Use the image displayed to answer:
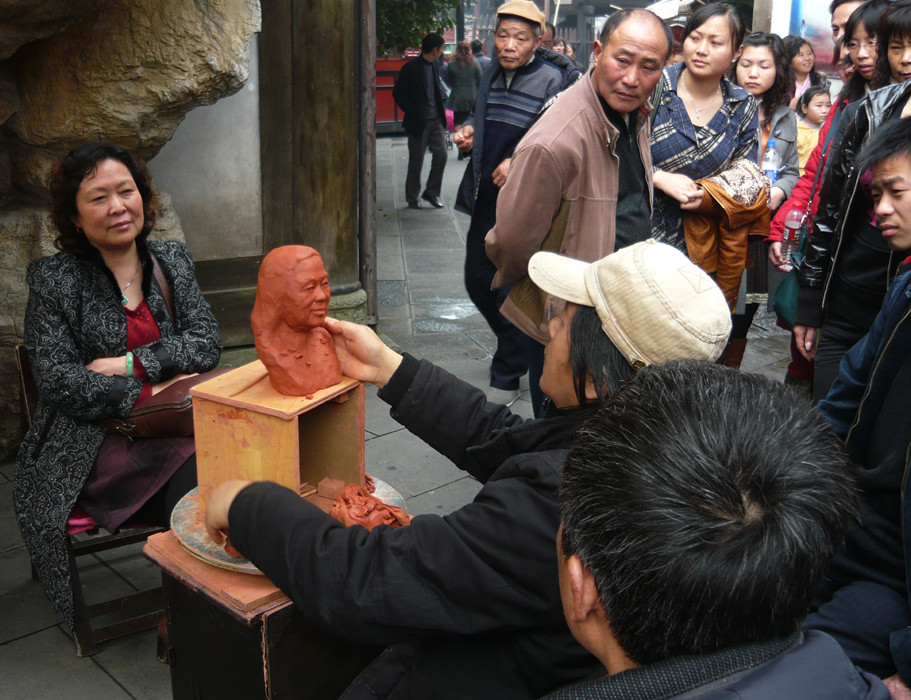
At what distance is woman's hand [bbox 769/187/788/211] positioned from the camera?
4668 mm

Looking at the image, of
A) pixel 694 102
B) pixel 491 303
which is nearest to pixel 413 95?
pixel 491 303

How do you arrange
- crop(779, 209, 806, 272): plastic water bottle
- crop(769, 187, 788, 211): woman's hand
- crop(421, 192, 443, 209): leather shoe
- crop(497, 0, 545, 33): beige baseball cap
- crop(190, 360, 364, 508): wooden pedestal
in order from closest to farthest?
crop(190, 360, 364, 508): wooden pedestal < crop(779, 209, 806, 272): plastic water bottle < crop(497, 0, 545, 33): beige baseball cap < crop(769, 187, 788, 211): woman's hand < crop(421, 192, 443, 209): leather shoe

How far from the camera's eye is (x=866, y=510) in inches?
83.5

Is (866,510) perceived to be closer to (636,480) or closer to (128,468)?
(636,480)

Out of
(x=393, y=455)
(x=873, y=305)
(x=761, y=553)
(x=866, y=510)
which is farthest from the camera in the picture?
(x=393, y=455)

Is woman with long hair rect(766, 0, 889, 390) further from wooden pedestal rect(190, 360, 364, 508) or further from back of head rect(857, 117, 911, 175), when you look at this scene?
wooden pedestal rect(190, 360, 364, 508)

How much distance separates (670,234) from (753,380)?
100 inches

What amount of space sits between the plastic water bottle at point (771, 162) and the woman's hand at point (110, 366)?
380 centimetres

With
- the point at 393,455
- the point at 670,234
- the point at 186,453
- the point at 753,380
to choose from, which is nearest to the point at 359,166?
the point at 393,455

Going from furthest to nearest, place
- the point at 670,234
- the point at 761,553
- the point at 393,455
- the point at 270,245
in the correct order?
the point at 270,245, the point at 393,455, the point at 670,234, the point at 761,553

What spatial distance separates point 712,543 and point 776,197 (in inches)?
163

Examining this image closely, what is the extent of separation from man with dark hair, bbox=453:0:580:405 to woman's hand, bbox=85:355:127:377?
2.05 m

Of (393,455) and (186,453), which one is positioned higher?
(186,453)

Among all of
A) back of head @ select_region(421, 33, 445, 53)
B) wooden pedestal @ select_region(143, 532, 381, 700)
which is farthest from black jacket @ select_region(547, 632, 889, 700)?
back of head @ select_region(421, 33, 445, 53)
